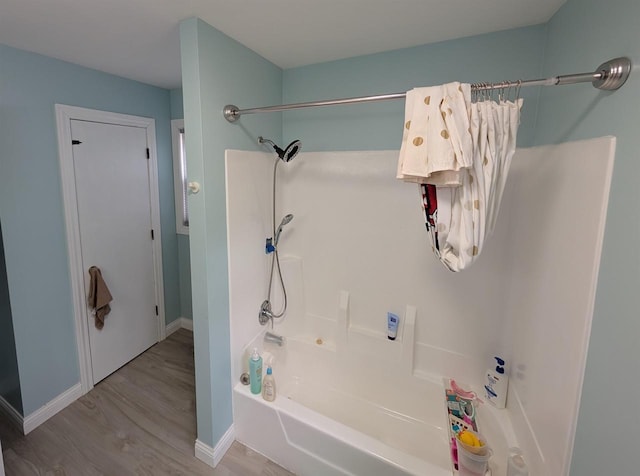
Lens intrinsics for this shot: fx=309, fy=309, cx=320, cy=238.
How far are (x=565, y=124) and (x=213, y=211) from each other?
1.59 m

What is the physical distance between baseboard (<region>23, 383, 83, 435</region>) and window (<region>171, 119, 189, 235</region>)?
1.48 meters

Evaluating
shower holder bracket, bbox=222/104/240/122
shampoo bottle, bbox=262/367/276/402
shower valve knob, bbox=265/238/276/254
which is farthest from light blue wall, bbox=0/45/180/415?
shampoo bottle, bbox=262/367/276/402

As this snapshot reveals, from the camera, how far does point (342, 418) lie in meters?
2.01

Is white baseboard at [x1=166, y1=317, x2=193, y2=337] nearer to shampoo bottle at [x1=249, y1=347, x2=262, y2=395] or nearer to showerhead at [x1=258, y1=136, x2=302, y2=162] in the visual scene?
shampoo bottle at [x1=249, y1=347, x2=262, y2=395]

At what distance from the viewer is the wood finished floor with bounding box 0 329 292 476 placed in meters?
1.77

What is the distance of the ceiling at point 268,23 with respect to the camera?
1306 mm

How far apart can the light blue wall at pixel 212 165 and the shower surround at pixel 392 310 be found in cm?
9

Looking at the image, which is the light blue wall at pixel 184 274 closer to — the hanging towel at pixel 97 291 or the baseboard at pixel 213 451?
the hanging towel at pixel 97 291

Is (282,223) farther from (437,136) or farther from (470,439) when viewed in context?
(470,439)

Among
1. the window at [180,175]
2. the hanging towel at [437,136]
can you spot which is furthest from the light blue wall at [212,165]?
the window at [180,175]

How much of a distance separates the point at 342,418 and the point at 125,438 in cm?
139

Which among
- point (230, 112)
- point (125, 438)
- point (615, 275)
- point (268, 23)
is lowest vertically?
point (125, 438)

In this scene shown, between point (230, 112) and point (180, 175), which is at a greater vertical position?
point (230, 112)

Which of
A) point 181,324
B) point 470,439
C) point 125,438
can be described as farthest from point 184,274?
point 470,439
